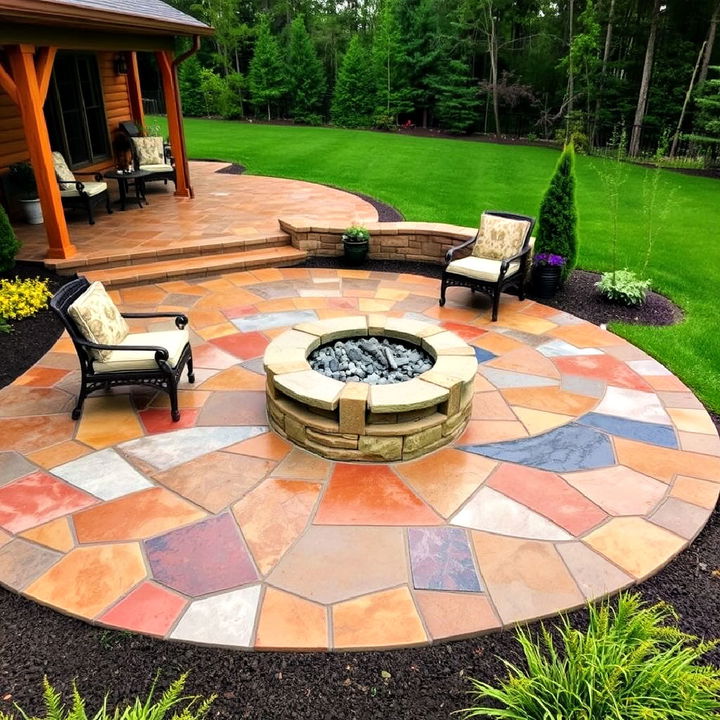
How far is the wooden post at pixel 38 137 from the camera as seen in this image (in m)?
6.58

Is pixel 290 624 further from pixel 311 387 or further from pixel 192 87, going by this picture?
pixel 192 87

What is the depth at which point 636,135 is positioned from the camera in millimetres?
19547

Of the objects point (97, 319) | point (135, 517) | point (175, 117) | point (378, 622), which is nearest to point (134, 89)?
point (175, 117)

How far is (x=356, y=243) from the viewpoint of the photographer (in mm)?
8039

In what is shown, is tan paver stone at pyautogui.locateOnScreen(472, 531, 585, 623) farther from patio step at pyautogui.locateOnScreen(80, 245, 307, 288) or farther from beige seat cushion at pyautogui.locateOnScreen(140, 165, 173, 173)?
beige seat cushion at pyautogui.locateOnScreen(140, 165, 173, 173)

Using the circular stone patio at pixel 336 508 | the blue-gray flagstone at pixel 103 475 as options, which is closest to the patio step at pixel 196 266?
the circular stone patio at pixel 336 508

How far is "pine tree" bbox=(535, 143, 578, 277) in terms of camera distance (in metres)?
6.97

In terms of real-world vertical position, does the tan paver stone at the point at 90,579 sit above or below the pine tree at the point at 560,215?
below

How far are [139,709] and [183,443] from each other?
7.38 feet

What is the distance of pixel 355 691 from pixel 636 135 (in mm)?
21513

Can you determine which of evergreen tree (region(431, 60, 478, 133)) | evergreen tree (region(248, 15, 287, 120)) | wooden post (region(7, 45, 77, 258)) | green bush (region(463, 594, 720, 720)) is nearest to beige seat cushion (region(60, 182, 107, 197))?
wooden post (region(7, 45, 77, 258))

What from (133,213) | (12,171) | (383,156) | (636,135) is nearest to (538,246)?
(133,213)

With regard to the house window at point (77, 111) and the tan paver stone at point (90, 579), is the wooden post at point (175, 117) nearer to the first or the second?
the house window at point (77, 111)

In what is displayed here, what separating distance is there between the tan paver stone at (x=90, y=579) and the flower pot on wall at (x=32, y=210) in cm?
786
